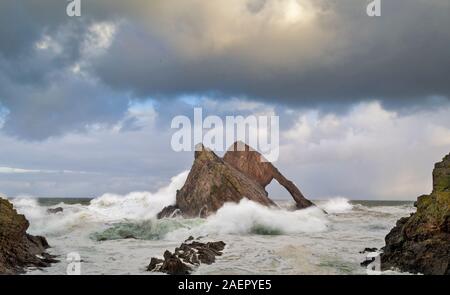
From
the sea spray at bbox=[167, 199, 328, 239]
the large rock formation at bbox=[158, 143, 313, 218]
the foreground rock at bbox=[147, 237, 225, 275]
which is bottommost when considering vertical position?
the foreground rock at bbox=[147, 237, 225, 275]

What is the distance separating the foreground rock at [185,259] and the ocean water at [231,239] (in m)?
0.36

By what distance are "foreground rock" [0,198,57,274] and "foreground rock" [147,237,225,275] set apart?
445cm

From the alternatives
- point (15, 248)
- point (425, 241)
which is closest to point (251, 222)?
point (425, 241)

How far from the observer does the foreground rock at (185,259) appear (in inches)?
624

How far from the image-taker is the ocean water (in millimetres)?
17109

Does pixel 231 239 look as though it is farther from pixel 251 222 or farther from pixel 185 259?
pixel 185 259

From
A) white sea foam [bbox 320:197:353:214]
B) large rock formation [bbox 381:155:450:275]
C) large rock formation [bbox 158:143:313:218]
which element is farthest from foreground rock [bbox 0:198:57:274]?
white sea foam [bbox 320:197:353:214]

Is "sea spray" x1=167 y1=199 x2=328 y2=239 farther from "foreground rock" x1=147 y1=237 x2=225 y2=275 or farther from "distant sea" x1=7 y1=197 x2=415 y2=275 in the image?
"foreground rock" x1=147 y1=237 x2=225 y2=275

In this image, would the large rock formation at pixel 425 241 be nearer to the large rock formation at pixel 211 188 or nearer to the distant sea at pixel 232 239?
the distant sea at pixel 232 239

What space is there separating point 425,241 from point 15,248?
46.8ft

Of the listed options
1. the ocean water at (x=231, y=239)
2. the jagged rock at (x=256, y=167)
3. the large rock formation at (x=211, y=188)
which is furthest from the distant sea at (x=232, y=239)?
the jagged rock at (x=256, y=167)

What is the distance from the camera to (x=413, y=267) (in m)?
15.2

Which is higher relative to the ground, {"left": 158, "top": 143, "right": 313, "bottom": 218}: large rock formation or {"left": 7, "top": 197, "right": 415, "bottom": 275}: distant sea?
{"left": 158, "top": 143, "right": 313, "bottom": 218}: large rock formation
